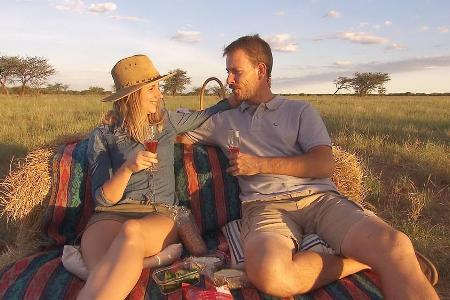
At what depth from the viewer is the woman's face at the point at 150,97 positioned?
13.1ft

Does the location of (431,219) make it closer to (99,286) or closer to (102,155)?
(102,155)

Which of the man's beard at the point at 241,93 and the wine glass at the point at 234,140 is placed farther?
the man's beard at the point at 241,93

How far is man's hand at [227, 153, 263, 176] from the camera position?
382cm

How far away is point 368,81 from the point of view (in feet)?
209

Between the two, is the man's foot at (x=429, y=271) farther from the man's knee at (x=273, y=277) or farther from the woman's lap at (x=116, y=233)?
the woman's lap at (x=116, y=233)

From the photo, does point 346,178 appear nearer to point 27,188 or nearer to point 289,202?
point 289,202

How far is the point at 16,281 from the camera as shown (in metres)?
3.58

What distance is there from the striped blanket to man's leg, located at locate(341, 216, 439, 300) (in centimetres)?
32

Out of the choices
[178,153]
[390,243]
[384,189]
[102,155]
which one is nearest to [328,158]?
[390,243]

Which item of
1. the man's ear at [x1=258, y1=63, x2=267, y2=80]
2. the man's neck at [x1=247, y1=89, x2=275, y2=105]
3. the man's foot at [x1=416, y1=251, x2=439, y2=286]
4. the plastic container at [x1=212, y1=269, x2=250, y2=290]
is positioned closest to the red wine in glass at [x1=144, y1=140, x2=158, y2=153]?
the plastic container at [x1=212, y1=269, x2=250, y2=290]

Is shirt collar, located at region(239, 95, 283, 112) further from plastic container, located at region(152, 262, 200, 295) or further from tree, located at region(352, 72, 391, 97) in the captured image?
tree, located at region(352, 72, 391, 97)

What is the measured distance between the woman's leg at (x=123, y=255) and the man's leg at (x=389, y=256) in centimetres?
134

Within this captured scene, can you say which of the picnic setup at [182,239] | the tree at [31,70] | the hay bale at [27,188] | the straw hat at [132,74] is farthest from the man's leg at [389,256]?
the tree at [31,70]

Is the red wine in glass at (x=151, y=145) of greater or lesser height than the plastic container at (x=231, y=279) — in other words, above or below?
above
